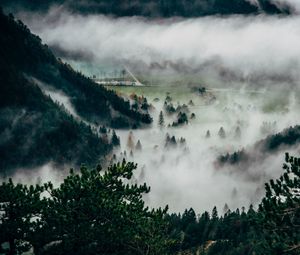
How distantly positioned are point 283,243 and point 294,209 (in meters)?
4.17

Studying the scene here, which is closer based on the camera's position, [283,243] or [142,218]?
[283,243]

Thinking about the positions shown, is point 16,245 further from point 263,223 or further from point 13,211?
point 263,223

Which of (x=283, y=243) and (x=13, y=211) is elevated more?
(x=13, y=211)

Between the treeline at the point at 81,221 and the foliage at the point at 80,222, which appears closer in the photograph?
the treeline at the point at 81,221

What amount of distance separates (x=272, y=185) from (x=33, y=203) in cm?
2311

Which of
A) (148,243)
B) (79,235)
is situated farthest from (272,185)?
(79,235)

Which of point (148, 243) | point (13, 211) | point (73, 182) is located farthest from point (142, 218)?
point (13, 211)

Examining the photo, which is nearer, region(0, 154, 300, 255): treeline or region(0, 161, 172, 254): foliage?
region(0, 154, 300, 255): treeline

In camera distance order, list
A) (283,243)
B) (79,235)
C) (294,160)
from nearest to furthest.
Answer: (283,243), (294,160), (79,235)

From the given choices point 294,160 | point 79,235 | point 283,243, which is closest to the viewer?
point 283,243

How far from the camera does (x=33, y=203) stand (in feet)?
219

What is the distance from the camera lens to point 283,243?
58.8 metres

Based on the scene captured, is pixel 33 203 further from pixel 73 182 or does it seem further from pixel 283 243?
pixel 283 243

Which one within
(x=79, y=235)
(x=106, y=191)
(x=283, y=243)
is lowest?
(x=283, y=243)
